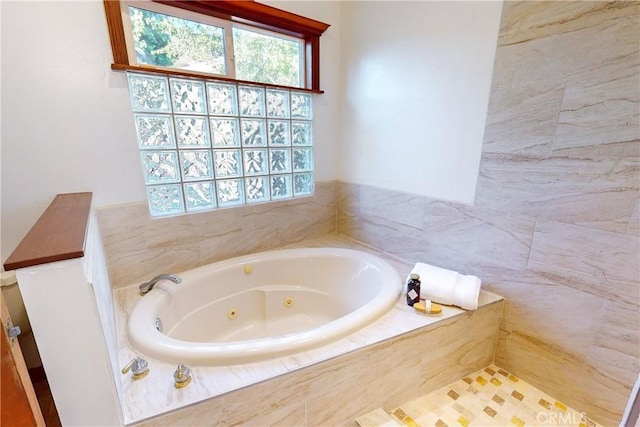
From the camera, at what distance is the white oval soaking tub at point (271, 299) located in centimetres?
123

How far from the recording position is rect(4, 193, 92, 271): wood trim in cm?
60

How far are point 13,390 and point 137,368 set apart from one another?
0.46m

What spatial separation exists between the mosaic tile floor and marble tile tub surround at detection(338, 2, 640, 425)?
0.07 metres

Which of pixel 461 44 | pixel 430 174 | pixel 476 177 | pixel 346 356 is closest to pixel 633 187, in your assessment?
pixel 476 177

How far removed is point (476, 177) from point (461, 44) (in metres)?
0.66

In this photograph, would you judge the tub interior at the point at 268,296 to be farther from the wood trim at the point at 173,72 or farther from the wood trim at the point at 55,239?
the wood trim at the point at 173,72

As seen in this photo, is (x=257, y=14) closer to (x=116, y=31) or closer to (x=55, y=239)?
(x=116, y=31)

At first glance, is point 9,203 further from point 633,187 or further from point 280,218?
point 633,187

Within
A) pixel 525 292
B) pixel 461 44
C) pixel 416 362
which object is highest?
pixel 461 44

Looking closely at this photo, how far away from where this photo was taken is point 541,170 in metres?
1.22

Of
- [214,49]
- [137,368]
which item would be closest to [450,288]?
[137,368]

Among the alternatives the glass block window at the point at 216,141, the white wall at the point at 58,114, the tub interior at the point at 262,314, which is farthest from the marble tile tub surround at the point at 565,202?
the white wall at the point at 58,114

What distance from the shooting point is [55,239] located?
2.39ft

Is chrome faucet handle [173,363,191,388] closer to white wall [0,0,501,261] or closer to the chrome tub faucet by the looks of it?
the chrome tub faucet
